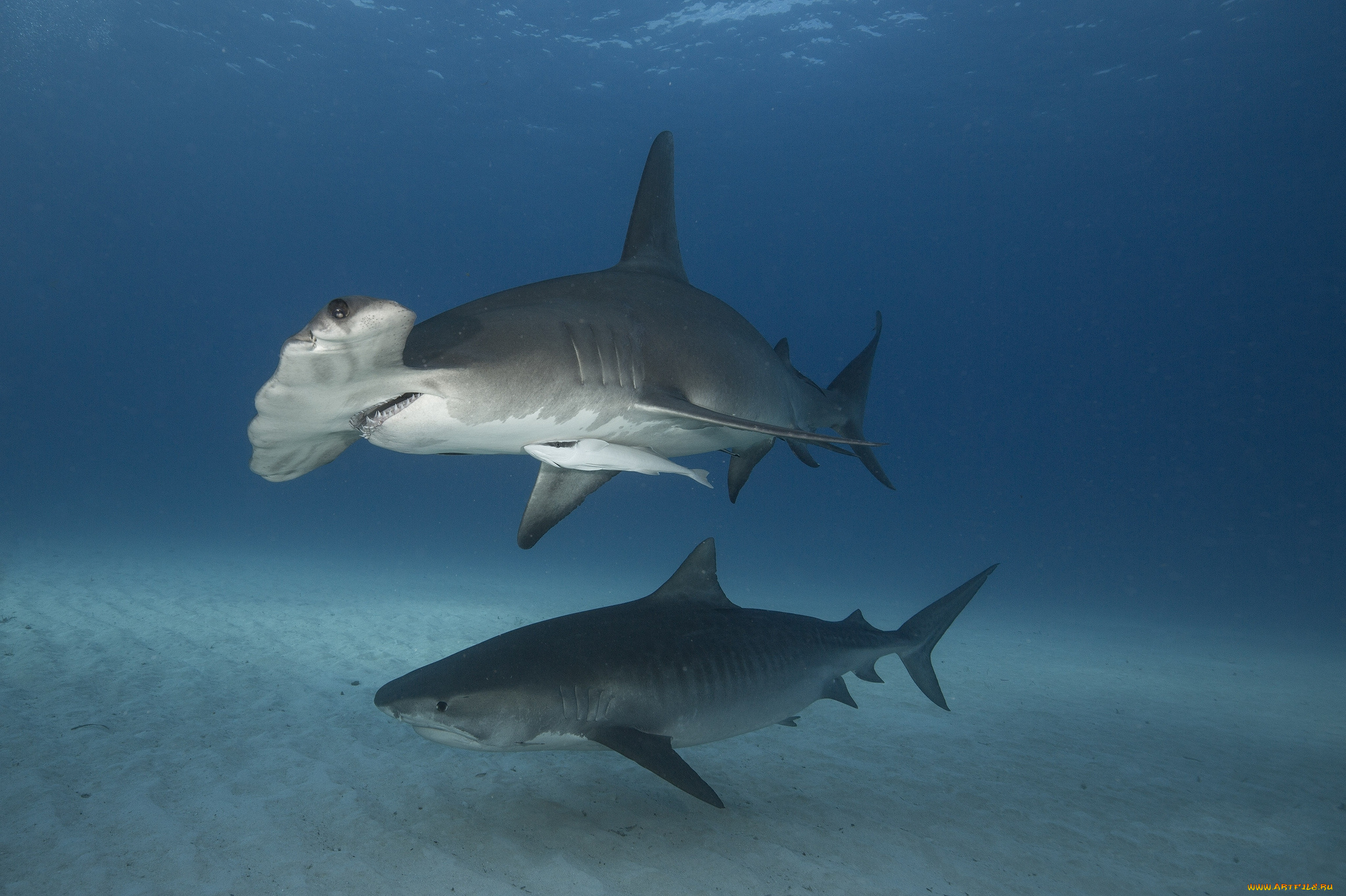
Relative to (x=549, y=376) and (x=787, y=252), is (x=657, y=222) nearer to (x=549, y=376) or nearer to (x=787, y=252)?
(x=549, y=376)

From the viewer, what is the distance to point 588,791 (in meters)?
3.54

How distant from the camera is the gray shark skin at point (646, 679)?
8.90ft

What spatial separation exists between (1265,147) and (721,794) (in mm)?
47170

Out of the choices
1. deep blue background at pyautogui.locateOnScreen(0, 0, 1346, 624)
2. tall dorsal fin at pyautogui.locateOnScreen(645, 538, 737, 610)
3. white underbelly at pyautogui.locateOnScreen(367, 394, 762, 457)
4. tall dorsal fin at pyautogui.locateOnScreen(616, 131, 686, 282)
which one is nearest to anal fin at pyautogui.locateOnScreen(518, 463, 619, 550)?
white underbelly at pyautogui.locateOnScreen(367, 394, 762, 457)

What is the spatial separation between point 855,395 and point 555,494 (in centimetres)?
319

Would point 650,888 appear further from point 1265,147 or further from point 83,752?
point 1265,147

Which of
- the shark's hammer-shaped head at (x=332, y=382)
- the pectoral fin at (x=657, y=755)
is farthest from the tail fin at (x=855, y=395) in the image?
the shark's hammer-shaped head at (x=332, y=382)

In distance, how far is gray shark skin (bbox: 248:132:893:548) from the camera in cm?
162

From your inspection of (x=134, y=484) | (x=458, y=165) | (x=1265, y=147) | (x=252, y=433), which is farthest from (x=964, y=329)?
(x=134, y=484)

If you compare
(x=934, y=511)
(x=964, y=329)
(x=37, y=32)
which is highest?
(x=964, y=329)

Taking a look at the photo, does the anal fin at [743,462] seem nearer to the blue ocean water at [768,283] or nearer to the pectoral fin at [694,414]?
the pectoral fin at [694,414]

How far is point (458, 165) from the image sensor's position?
145ft

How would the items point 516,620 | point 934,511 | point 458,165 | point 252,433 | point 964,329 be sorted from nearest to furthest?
point 252,433, point 516,620, point 458,165, point 934,511, point 964,329

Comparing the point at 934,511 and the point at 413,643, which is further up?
the point at 934,511
